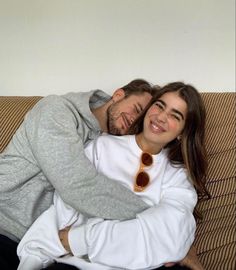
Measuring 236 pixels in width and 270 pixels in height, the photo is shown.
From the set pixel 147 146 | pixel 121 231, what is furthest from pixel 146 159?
pixel 121 231

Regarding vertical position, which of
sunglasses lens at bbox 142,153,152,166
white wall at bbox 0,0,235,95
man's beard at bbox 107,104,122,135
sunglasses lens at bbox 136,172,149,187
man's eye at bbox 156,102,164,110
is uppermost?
white wall at bbox 0,0,235,95

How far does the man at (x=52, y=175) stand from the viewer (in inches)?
46.8

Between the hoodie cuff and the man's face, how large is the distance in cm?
44

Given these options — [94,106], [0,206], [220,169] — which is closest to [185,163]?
[220,169]

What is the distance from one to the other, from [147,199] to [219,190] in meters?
0.33

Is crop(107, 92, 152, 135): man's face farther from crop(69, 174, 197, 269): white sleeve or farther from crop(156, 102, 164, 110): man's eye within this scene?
crop(69, 174, 197, 269): white sleeve

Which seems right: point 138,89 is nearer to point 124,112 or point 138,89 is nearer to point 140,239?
point 124,112

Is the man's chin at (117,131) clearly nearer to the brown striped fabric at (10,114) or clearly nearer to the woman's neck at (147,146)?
the woman's neck at (147,146)

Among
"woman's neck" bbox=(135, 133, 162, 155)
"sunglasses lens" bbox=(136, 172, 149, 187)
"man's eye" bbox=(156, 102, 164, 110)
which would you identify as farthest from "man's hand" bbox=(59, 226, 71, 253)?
"man's eye" bbox=(156, 102, 164, 110)

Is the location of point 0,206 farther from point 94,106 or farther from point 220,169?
point 220,169

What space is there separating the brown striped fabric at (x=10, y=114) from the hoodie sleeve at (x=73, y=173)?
0.23m

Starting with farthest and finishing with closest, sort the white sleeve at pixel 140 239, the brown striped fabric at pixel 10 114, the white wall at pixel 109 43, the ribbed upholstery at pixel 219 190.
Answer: the white wall at pixel 109 43 → the brown striped fabric at pixel 10 114 → the ribbed upholstery at pixel 219 190 → the white sleeve at pixel 140 239

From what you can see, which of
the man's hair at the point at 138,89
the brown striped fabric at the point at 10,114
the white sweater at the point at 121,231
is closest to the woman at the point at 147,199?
the white sweater at the point at 121,231

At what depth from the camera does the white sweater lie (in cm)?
115
